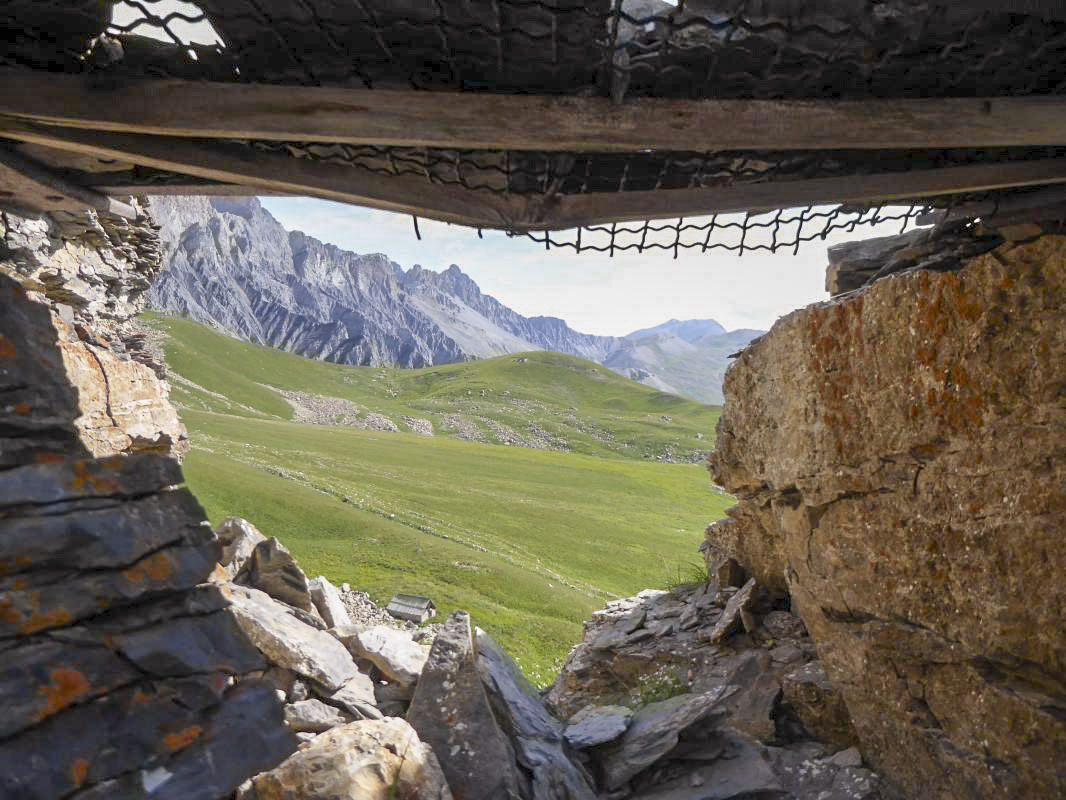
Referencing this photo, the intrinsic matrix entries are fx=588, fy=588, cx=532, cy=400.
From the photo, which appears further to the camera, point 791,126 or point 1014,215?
point 1014,215

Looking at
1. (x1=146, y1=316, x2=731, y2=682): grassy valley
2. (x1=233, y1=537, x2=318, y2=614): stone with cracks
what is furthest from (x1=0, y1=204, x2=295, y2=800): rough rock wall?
(x1=146, y1=316, x2=731, y2=682): grassy valley

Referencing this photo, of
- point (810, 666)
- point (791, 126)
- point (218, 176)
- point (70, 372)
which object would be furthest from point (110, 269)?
point (810, 666)

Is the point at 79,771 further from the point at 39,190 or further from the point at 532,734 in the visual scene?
the point at 532,734

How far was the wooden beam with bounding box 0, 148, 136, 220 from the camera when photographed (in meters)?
6.12

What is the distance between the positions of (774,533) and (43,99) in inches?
679

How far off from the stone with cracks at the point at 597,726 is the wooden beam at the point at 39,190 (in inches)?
493

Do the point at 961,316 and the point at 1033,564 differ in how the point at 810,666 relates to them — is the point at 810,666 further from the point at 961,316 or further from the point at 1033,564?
the point at 961,316

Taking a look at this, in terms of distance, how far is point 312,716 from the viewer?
10430 millimetres

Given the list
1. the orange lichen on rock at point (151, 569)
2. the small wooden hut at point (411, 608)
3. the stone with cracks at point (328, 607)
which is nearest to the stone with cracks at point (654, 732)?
the stone with cracks at point (328, 607)

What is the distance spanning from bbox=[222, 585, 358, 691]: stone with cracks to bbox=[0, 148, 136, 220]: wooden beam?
7061mm

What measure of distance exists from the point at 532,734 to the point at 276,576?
7386 millimetres

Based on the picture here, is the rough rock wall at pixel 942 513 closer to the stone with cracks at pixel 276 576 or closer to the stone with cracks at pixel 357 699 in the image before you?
the stone with cracks at pixel 357 699

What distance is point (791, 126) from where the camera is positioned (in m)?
5.59

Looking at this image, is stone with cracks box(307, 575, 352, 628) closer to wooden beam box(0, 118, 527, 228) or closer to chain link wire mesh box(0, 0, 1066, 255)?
wooden beam box(0, 118, 527, 228)
